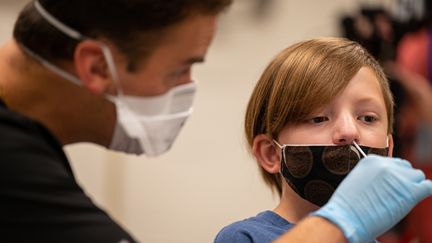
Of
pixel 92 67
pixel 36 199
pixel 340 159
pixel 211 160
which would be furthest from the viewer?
pixel 211 160

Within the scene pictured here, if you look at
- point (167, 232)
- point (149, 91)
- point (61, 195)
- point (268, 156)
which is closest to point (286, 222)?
point (268, 156)

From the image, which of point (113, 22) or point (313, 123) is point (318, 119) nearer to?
point (313, 123)

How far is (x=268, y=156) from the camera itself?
5.76ft

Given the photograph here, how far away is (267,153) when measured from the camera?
176 centimetres

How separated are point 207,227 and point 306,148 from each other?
2.83 m

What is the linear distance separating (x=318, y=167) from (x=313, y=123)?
0.10m

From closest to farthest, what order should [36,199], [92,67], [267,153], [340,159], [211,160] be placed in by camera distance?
[36,199] < [92,67] < [340,159] < [267,153] < [211,160]

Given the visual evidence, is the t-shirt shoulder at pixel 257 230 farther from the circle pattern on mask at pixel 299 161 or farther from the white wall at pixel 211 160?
the white wall at pixel 211 160

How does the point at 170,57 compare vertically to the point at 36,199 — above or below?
above

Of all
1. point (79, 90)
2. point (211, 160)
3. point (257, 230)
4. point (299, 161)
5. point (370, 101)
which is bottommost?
point (211, 160)

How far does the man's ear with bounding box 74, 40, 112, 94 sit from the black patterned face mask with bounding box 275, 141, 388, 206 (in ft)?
1.58

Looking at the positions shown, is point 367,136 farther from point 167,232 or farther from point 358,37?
point 167,232

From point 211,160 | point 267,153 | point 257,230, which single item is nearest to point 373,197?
point 257,230

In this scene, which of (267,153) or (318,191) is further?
(267,153)
